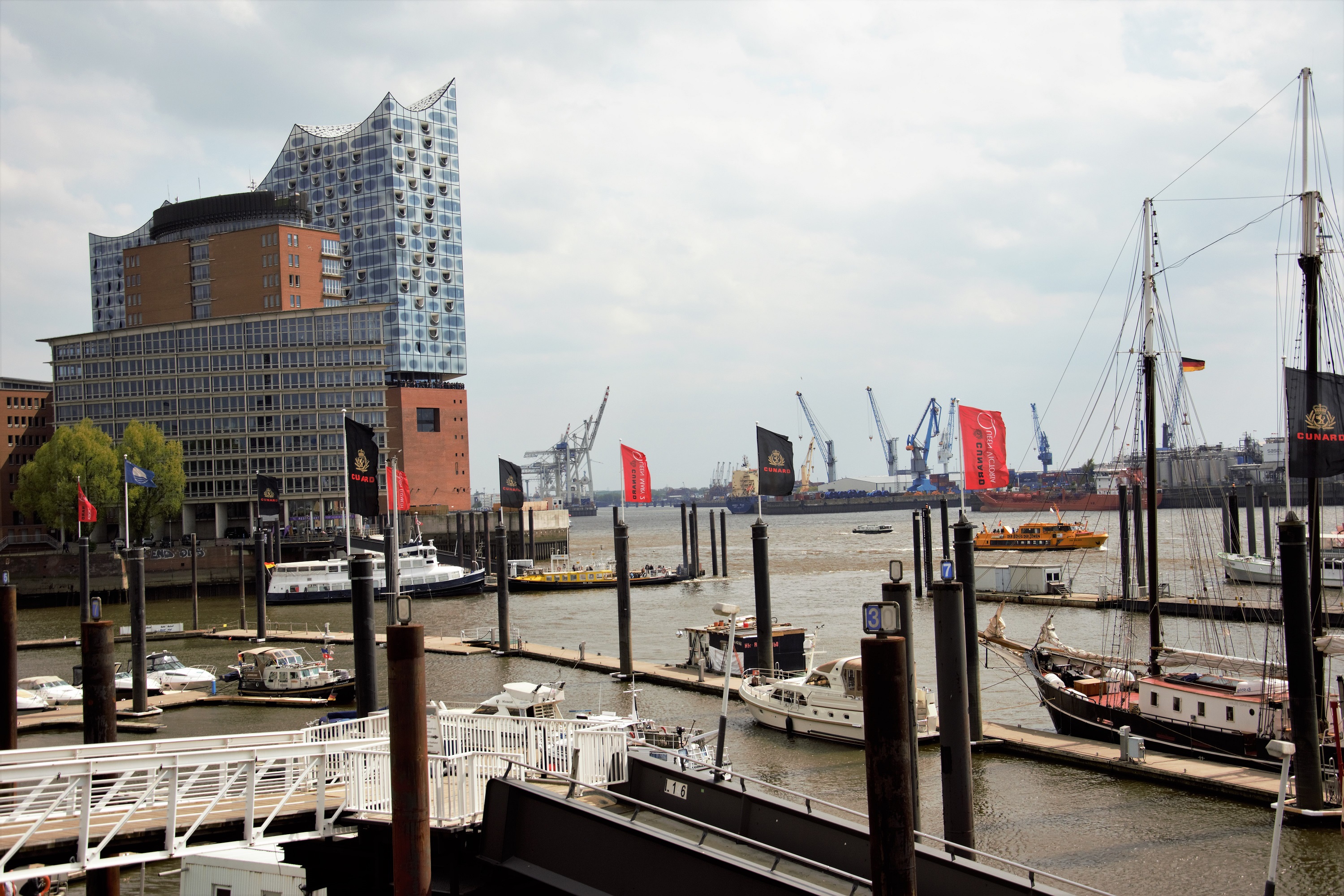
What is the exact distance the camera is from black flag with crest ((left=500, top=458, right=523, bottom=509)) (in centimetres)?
7394

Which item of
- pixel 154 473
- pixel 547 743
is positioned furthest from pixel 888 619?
pixel 154 473

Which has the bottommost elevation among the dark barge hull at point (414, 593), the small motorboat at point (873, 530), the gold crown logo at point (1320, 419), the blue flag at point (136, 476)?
the small motorboat at point (873, 530)

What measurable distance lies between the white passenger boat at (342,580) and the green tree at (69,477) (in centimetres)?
2621

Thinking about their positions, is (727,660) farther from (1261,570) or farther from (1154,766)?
(1261,570)

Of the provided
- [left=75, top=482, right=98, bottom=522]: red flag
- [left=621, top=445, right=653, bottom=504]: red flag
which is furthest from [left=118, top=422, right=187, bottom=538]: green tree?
[left=621, top=445, right=653, bottom=504]: red flag

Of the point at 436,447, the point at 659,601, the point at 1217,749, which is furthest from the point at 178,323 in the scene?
the point at 1217,749

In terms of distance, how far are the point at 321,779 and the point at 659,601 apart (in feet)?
193

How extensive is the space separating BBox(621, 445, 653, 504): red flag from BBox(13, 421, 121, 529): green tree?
198 feet

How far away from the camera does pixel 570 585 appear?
8662 centimetres

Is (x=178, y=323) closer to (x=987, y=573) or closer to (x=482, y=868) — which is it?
(x=987, y=573)

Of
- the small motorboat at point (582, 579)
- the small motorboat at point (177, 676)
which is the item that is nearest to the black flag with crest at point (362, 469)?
the small motorboat at point (177, 676)

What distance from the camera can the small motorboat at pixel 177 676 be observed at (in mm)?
40625

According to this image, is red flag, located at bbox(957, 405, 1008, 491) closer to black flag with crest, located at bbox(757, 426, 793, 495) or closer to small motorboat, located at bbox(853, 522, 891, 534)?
black flag with crest, located at bbox(757, 426, 793, 495)

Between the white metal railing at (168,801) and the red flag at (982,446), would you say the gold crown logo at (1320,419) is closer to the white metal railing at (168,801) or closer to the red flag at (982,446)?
the red flag at (982,446)
